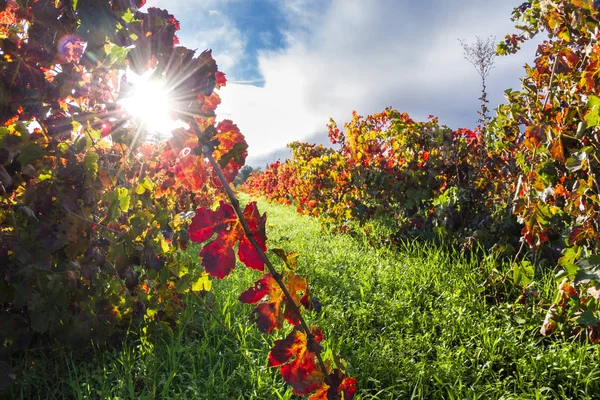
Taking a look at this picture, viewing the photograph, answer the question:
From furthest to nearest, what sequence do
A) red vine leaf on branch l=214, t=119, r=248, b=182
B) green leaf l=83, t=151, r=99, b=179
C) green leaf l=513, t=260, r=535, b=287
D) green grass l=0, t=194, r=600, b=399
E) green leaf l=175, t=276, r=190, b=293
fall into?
1. green leaf l=513, t=260, r=535, b=287
2. green leaf l=175, t=276, r=190, b=293
3. green grass l=0, t=194, r=600, b=399
4. green leaf l=83, t=151, r=99, b=179
5. red vine leaf on branch l=214, t=119, r=248, b=182

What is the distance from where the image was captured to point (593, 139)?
205 cm

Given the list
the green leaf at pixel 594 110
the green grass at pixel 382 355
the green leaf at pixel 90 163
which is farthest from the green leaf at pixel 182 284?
the green leaf at pixel 594 110

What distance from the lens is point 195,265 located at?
2.38 metres

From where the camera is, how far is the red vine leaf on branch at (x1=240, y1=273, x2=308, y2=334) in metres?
0.85

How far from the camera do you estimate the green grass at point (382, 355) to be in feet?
6.33

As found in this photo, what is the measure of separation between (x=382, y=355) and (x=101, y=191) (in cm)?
168

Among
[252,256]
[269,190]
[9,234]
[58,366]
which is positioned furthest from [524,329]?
[269,190]

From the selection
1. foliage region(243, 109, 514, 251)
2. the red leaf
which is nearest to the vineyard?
the red leaf

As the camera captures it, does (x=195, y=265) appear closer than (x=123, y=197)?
No

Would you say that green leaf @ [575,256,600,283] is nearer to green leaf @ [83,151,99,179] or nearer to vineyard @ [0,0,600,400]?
vineyard @ [0,0,600,400]

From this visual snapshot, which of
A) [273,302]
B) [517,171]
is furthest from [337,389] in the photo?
[517,171]

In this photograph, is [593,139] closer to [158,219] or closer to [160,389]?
[158,219]

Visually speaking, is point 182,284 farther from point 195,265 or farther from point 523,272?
point 523,272

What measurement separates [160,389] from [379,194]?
388cm
